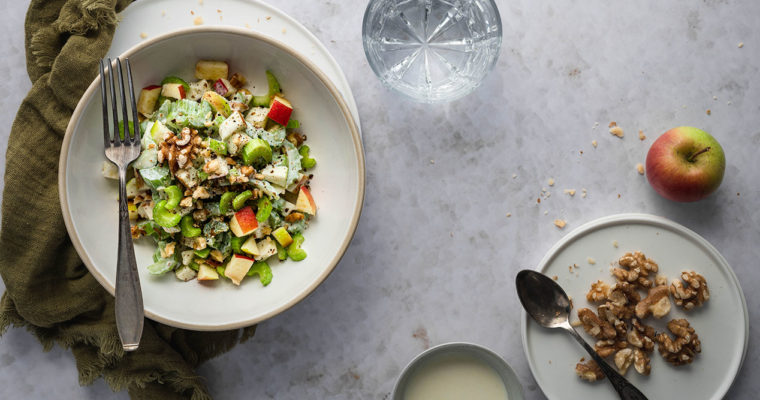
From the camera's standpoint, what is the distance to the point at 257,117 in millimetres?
1535

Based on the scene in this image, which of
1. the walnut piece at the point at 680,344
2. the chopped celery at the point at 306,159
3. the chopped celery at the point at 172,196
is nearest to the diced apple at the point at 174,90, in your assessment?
the chopped celery at the point at 172,196

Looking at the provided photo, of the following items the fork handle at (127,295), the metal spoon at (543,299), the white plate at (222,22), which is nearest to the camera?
the fork handle at (127,295)

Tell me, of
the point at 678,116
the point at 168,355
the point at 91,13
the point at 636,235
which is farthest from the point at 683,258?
the point at 91,13

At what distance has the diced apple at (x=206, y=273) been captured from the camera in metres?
1.53

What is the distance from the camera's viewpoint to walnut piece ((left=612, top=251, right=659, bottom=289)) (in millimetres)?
1710

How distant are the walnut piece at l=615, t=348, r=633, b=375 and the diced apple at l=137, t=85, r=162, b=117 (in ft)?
5.17

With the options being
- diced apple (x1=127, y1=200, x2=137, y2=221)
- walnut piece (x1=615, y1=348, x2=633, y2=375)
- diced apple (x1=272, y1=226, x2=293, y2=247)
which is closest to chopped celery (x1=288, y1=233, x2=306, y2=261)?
diced apple (x1=272, y1=226, x2=293, y2=247)

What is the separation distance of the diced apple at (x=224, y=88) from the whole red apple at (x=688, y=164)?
1.28 metres

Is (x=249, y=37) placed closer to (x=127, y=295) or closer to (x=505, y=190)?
(x=127, y=295)

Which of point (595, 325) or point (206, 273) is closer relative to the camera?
point (206, 273)

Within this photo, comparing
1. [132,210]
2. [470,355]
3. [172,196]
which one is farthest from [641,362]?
[132,210]

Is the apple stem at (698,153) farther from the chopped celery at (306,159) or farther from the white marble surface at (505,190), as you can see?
the chopped celery at (306,159)

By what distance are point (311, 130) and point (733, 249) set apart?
4.60 feet

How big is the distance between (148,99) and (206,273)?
1.67 feet
